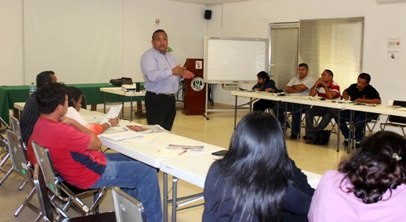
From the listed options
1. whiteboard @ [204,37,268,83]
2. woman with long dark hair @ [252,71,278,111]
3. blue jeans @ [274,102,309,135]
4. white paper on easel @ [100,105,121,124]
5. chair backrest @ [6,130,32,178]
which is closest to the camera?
chair backrest @ [6,130,32,178]

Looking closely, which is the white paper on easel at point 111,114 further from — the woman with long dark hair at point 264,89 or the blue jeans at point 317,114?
the woman with long dark hair at point 264,89

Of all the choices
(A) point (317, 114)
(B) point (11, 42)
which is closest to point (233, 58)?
(A) point (317, 114)

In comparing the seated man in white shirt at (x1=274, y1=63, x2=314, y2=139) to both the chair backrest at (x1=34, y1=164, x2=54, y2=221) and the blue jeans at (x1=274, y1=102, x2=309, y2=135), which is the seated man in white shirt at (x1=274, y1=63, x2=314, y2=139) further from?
the chair backrest at (x1=34, y1=164, x2=54, y2=221)

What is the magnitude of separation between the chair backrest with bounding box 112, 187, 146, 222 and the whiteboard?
24.4 feet

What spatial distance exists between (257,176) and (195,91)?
783cm

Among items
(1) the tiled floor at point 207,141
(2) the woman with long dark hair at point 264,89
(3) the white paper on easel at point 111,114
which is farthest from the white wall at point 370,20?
(3) the white paper on easel at point 111,114

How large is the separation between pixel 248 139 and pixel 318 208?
38 centimetres

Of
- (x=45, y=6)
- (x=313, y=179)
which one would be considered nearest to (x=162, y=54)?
(x=313, y=179)

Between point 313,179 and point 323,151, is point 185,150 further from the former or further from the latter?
point 323,151

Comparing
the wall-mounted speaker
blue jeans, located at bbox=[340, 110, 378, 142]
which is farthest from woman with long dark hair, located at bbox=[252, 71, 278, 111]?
the wall-mounted speaker

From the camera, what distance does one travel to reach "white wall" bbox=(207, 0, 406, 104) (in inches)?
295

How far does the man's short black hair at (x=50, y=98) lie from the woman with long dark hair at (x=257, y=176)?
1.58 m

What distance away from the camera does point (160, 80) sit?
457 cm

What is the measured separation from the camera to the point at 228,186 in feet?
5.72
